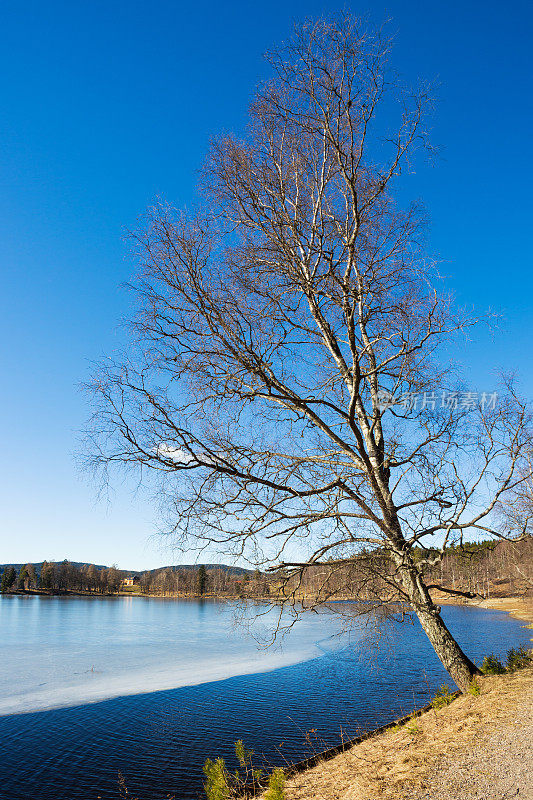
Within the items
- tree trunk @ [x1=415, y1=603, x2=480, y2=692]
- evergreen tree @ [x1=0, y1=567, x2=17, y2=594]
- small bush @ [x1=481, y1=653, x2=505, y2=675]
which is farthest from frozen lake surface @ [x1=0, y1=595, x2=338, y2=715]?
evergreen tree @ [x1=0, y1=567, x2=17, y2=594]

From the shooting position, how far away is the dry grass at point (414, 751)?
554cm

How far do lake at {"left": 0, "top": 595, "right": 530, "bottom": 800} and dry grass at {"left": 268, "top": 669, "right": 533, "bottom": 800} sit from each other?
130cm

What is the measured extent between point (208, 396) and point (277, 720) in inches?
514

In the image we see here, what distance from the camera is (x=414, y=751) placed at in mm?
6523

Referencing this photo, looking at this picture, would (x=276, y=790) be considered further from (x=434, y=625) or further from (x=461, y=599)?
(x=461, y=599)

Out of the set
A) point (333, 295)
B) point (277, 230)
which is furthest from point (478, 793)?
point (277, 230)

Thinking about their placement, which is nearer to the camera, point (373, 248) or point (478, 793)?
point (478, 793)

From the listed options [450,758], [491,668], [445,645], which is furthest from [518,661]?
[450,758]

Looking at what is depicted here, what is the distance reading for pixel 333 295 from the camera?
6.76m

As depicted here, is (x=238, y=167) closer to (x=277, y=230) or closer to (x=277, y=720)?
(x=277, y=230)

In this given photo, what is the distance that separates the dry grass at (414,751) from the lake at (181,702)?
1.30 metres

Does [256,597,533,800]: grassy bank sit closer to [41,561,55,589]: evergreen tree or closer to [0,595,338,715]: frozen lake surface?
[0,595,338,715]: frozen lake surface

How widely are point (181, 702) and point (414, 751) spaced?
545 inches

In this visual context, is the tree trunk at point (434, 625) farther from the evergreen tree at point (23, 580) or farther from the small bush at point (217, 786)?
the evergreen tree at point (23, 580)
